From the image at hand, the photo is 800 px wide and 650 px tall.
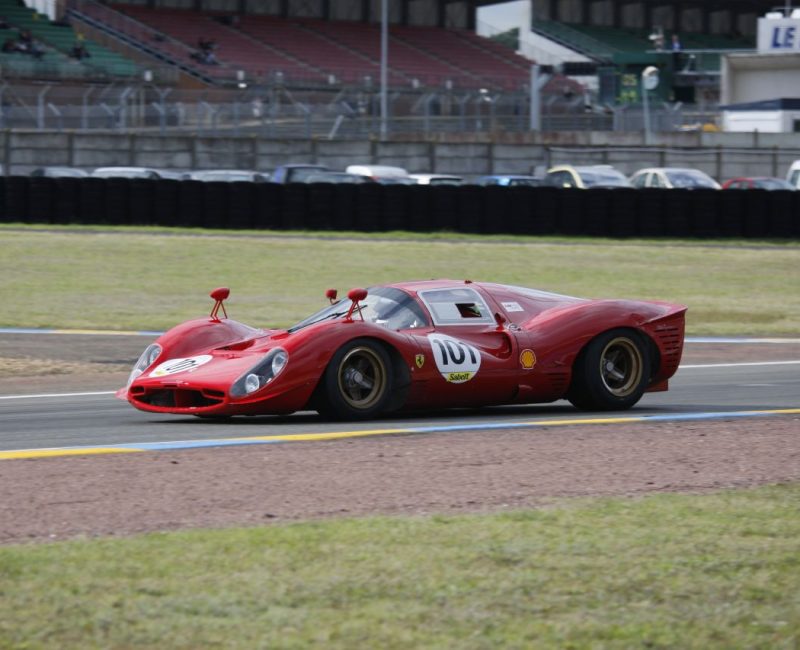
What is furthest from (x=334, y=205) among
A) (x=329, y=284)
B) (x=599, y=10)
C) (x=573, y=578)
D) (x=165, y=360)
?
(x=599, y=10)

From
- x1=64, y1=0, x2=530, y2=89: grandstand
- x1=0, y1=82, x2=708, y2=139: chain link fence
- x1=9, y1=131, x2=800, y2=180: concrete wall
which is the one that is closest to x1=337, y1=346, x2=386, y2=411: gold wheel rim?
x1=9, y1=131, x2=800, y2=180: concrete wall

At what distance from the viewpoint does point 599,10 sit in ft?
244

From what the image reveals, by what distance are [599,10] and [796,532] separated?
2819 inches

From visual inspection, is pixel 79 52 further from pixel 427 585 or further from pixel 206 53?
pixel 427 585

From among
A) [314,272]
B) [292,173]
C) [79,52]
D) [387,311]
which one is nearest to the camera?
[387,311]

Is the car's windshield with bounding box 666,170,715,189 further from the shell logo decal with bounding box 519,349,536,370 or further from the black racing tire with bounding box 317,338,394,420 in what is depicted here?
the black racing tire with bounding box 317,338,394,420

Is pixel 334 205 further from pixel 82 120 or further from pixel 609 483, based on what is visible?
pixel 609 483

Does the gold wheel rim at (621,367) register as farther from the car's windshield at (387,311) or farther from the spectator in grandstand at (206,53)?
the spectator in grandstand at (206,53)

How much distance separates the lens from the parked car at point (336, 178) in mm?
29547

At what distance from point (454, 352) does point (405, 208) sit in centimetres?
1791

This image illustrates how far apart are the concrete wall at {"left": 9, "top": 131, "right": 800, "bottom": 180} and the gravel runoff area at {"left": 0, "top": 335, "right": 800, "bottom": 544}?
2735 cm

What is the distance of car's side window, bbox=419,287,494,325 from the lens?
935cm

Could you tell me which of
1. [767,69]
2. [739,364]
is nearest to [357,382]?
[739,364]

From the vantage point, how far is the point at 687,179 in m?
30.6
